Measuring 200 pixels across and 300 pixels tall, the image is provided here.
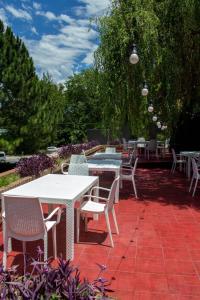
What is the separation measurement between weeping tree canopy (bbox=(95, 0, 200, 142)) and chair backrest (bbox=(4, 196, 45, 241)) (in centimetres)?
443

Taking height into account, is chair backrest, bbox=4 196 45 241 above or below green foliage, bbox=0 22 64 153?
below

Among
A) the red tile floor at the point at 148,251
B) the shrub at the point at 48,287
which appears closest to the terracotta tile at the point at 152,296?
the red tile floor at the point at 148,251

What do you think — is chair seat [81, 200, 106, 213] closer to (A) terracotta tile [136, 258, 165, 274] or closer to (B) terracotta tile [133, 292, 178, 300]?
(A) terracotta tile [136, 258, 165, 274]

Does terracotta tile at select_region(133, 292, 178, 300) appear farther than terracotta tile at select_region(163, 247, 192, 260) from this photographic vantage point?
No

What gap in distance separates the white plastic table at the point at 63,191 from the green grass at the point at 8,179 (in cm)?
92

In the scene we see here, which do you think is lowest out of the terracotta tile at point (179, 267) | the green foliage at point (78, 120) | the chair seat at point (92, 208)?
the terracotta tile at point (179, 267)

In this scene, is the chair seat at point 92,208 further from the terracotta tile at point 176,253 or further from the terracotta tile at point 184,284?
the terracotta tile at point 184,284

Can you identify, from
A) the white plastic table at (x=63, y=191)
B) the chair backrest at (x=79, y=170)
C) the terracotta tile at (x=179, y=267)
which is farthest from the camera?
the chair backrest at (x=79, y=170)

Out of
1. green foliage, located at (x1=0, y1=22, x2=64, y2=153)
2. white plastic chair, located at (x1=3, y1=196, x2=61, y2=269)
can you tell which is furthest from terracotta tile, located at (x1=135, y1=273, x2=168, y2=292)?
green foliage, located at (x1=0, y1=22, x2=64, y2=153)

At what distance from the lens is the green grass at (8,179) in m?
5.86

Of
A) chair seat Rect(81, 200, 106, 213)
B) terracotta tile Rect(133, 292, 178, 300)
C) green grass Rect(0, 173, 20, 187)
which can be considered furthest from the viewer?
green grass Rect(0, 173, 20, 187)

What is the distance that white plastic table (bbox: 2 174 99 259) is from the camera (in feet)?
12.6

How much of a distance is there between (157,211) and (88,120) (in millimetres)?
22995

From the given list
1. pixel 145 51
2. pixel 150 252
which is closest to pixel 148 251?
pixel 150 252
